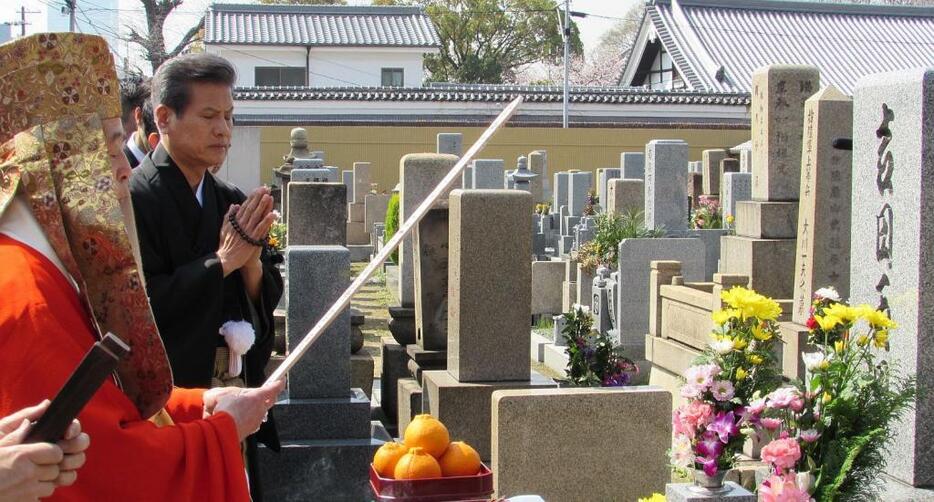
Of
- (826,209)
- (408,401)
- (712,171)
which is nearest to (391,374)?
(408,401)

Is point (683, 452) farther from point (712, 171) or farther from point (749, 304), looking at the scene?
point (712, 171)

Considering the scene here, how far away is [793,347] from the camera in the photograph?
21.5 feet

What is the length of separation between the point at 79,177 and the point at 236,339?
52.3 inches

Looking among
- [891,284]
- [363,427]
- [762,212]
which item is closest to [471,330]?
[363,427]

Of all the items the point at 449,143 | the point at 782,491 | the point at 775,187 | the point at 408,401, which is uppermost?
the point at 449,143

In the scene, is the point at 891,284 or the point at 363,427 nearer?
the point at 891,284

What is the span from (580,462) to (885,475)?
4.64ft

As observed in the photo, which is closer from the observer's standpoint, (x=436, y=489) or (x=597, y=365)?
(x=436, y=489)

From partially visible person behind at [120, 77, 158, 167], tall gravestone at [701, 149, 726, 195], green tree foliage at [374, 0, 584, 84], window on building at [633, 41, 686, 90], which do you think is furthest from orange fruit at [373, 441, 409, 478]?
green tree foliage at [374, 0, 584, 84]

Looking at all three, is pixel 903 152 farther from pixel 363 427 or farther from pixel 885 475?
pixel 363 427

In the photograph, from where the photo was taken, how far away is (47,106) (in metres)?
1.81

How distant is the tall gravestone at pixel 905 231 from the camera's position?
397 cm

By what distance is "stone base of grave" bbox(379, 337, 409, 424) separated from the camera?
7129 millimetres

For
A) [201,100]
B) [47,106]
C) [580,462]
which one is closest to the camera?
[47,106]
